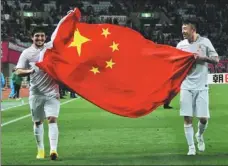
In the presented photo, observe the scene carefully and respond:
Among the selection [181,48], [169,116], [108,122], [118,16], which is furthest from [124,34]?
[118,16]

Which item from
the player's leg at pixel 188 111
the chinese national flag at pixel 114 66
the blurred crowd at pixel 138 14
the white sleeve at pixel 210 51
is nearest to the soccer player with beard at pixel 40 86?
the chinese national flag at pixel 114 66

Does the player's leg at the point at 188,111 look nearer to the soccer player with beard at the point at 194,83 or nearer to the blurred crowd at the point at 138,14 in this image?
the soccer player with beard at the point at 194,83

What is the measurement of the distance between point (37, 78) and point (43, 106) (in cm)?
45

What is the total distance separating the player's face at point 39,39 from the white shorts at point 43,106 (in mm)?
802

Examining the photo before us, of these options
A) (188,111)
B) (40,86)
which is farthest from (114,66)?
(188,111)

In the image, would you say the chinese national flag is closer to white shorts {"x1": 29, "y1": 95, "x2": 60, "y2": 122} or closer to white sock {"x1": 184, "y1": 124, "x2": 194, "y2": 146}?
white shorts {"x1": 29, "y1": 95, "x2": 60, "y2": 122}

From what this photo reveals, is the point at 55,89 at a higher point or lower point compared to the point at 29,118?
higher

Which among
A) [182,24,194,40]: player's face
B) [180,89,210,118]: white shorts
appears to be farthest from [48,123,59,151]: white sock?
[182,24,194,40]: player's face

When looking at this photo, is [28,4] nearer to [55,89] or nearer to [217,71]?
[217,71]

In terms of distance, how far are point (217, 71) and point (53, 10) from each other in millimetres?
19479

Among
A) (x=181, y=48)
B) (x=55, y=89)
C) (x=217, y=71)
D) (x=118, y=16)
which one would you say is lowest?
(x=217, y=71)

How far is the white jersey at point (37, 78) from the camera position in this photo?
8992mm

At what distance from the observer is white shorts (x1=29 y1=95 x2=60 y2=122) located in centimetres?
891

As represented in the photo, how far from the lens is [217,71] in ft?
169
